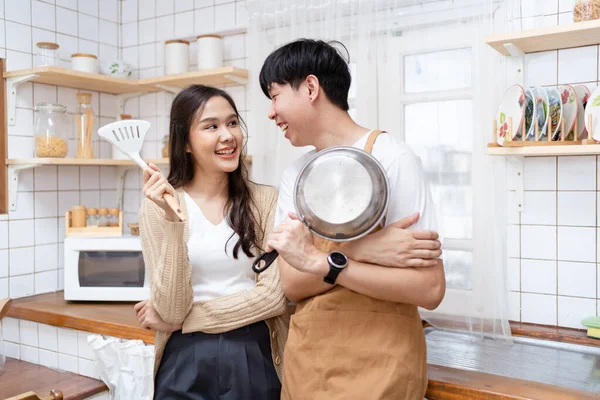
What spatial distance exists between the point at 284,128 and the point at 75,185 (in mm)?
1715

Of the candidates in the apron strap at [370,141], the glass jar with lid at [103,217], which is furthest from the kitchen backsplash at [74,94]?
the apron strap at [370,141]

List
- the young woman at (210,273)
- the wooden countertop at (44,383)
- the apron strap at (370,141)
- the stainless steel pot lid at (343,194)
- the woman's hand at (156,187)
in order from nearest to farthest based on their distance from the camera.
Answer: the stainless steel pot lid at (343,194) → the apron strap at (370,141) → the woman's hand at (156,187) → the young woman at (210,273) → the wooden countertop at (44,383)

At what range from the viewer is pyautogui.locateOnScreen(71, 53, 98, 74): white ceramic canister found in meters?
2.47

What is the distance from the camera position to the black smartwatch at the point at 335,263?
112 cm

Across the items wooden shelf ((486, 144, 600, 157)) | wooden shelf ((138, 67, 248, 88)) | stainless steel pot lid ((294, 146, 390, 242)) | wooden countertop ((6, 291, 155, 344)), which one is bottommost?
wooden countertop ((6, 291, 155, 344))

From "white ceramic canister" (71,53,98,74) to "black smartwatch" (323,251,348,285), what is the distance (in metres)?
1.77

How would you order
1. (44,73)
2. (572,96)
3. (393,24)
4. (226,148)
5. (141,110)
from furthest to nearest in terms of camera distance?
(141,110)
(44,73)
(393,24)
(572,96)
(226,148)

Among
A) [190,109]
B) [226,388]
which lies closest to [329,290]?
[226,388]

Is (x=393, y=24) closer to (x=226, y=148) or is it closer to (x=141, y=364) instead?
(x=226, y=148)

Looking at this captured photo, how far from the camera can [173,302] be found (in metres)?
1.45

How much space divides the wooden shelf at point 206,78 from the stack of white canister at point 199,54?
0.05m

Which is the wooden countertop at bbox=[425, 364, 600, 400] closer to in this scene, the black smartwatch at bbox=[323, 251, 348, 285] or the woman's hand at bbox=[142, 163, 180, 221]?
the black smartwatch at bbox=[323, 251, 348, 285]

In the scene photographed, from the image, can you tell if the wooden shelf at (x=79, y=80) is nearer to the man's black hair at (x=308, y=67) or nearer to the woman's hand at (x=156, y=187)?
the woman's hand at (x=156, y=187)

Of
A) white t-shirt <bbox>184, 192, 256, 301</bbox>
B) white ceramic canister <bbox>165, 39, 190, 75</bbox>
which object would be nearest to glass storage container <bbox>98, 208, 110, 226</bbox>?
white ceramic canister <bbox>165, 39, 190, 75</bbox>
